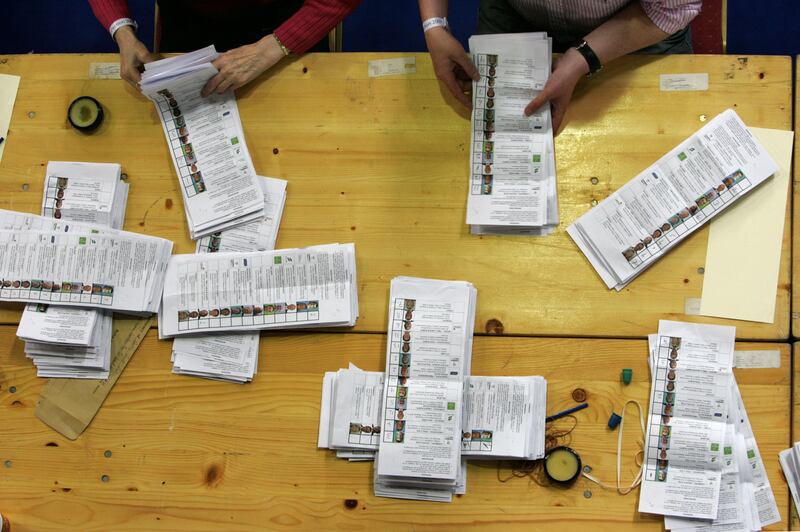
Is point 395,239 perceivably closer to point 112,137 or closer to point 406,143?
point 406,143

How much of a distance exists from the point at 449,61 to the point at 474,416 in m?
0.72

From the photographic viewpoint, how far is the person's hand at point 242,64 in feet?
4.93

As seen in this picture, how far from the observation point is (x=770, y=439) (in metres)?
1.38

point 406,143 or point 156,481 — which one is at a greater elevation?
point 406,143

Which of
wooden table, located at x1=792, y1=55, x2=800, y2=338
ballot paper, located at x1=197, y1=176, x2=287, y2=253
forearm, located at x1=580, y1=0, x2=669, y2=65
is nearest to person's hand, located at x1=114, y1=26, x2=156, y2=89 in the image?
ballot paper, located at x1=197, y1=176, x2=287, y2=253

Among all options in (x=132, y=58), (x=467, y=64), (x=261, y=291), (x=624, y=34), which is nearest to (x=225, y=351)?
(x=261, y=291)

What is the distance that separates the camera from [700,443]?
1.37 m

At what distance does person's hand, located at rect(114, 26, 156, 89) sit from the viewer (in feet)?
4.99

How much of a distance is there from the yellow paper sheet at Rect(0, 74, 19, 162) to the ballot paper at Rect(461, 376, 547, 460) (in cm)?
114

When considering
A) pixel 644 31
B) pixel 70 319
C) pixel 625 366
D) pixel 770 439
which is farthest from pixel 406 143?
pixel 770 439

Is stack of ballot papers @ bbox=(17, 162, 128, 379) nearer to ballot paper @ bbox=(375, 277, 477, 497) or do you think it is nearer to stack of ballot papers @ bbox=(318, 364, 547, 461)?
stack of ballot papers @ bbox=(318, 364, 547, 461)

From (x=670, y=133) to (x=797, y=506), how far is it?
0.77 meters

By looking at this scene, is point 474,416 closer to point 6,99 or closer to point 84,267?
point 84,267

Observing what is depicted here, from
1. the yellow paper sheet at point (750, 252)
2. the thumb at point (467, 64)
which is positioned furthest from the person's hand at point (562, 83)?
the yellow paper sheet at point (750, 252)
